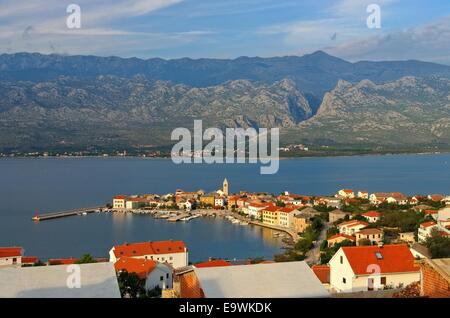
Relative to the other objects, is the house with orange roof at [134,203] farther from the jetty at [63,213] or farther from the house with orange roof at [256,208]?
the house with orange roof at [256,208]

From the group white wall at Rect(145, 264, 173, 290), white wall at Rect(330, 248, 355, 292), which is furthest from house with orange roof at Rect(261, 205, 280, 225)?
white wall at Rect(330, 248, 355, 292)

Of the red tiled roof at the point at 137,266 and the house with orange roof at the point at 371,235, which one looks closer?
the red tiled roof at the point at 137,266

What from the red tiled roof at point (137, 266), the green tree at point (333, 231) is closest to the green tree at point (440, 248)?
the red tiled roof at point (137, 266)

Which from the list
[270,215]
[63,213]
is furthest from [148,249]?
[63,213]

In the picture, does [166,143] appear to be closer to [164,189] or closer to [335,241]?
[164,189]
